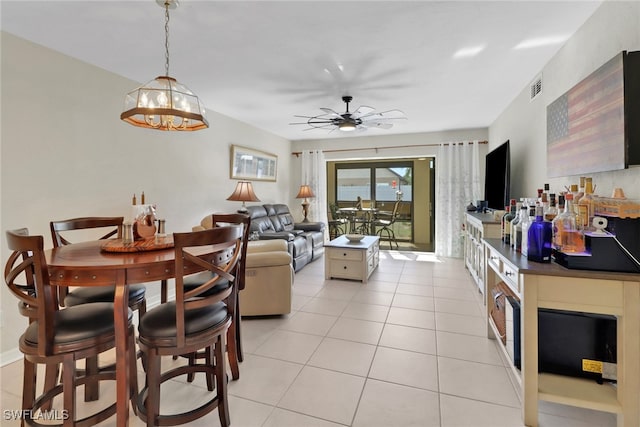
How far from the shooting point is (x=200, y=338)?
144cm

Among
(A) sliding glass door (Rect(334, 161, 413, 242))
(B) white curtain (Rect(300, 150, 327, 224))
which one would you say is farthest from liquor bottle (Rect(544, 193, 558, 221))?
(A) sliding glass door (Rect(334, 161, 413, 242))

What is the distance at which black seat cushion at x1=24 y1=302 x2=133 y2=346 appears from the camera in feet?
4.29

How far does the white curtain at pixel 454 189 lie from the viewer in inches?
218

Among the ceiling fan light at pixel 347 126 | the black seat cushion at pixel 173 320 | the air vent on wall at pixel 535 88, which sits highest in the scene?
the air vent on wall at pixel 535 88

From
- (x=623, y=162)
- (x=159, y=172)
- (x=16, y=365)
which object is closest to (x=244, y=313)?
(x=16, y=365)

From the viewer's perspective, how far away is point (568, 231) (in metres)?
1.56

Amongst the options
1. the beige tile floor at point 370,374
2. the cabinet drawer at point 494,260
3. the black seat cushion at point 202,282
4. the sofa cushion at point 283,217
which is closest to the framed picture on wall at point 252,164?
the sofa cushion at point 283,217

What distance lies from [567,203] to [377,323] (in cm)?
178

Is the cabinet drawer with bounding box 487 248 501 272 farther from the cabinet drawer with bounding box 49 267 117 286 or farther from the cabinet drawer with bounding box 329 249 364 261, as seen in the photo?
the cabinet drawer with bounding box 49 267 117 286

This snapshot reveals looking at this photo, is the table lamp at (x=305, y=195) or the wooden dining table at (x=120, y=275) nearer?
the wooden dining table at (x=120, y=275)

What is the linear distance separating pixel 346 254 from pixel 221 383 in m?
2.68

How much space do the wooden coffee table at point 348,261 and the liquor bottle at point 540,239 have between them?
2.43m

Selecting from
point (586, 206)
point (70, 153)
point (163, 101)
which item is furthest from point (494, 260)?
point (70, 153)

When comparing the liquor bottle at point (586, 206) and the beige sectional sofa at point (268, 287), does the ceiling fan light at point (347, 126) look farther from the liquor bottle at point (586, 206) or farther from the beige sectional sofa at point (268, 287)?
the liquor bottle at point (586, 206)
